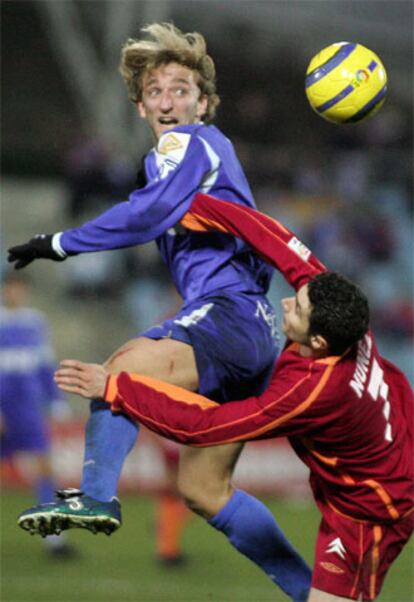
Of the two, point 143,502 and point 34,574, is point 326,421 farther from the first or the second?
point 143,502

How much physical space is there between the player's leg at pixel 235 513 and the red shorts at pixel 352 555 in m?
0.34

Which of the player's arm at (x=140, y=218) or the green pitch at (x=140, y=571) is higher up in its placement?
the player's arm at (x=140, y=218)

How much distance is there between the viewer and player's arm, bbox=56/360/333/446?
5184 millimetres

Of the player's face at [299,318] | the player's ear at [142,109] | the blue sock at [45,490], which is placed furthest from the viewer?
the blue sock at [45,490]

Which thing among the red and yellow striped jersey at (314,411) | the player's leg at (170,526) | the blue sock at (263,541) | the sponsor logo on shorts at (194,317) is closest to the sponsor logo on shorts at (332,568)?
the red and yellow striped jersey at (314,411)

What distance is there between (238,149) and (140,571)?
739 centimetres

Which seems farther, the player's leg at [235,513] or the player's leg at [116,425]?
the player's leg at [235,513]

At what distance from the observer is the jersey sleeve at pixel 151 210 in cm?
545

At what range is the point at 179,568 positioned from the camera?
9391mm

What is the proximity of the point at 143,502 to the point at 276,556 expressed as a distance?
6.99 m

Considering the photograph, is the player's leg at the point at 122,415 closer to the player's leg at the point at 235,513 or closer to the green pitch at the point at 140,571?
the player's leg at the point at 235,513

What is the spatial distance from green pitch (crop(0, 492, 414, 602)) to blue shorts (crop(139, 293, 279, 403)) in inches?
83.4

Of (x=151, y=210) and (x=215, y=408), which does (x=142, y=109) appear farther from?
(x=215, y=408)

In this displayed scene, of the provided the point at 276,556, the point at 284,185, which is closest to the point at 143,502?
the point at 284,185
